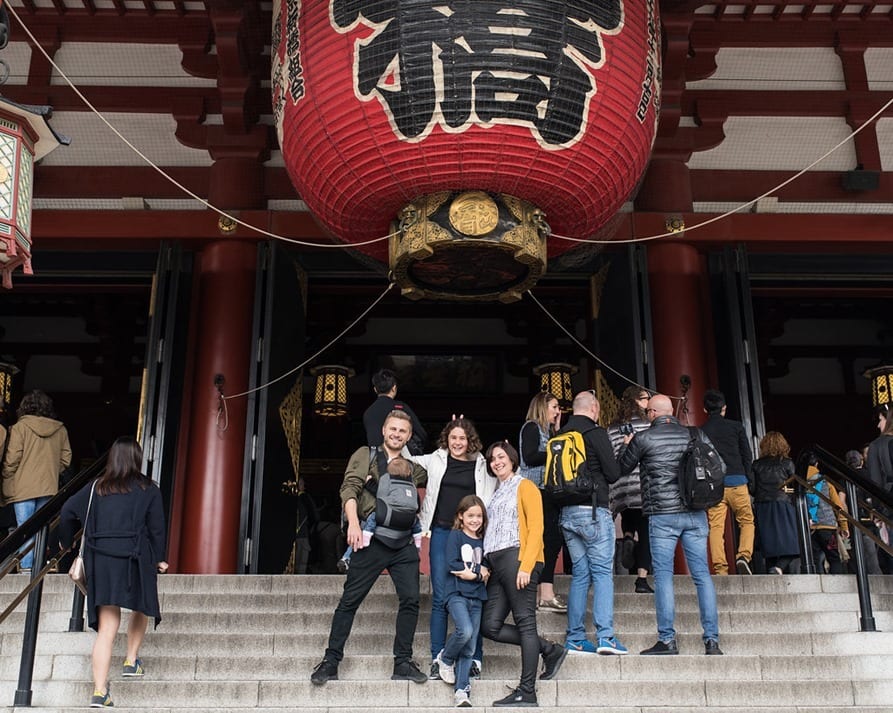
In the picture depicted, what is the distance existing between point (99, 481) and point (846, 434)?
11011 mm

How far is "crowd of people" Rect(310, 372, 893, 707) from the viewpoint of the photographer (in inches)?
186

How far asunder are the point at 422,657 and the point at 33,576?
1.94 metres

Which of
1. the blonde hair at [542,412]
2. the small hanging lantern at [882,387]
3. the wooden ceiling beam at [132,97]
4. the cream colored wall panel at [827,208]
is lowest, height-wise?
the blonde hair at [542,412]

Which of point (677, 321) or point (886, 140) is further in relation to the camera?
point (886, 140)

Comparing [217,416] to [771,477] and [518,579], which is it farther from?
[771,477]

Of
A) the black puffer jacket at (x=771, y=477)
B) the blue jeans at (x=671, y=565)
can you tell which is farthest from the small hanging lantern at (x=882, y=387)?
A: the blue jeans at (x=671, y=565)

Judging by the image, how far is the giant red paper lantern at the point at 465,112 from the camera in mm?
4836

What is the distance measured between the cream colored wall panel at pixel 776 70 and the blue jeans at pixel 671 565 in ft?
14.8

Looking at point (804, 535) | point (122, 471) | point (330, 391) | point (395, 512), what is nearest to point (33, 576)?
point (122, 471)

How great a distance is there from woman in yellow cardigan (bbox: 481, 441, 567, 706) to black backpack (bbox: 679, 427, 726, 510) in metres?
0.88

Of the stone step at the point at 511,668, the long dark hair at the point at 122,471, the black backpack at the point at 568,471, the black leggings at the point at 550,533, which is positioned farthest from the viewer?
the black leggings at the point at 550,533

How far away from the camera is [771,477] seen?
718cm

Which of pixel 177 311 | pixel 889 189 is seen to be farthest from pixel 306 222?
pixel 889 189

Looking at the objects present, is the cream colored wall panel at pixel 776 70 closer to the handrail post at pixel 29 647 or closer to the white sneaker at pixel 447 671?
the white sneaker at pixel 447 671
